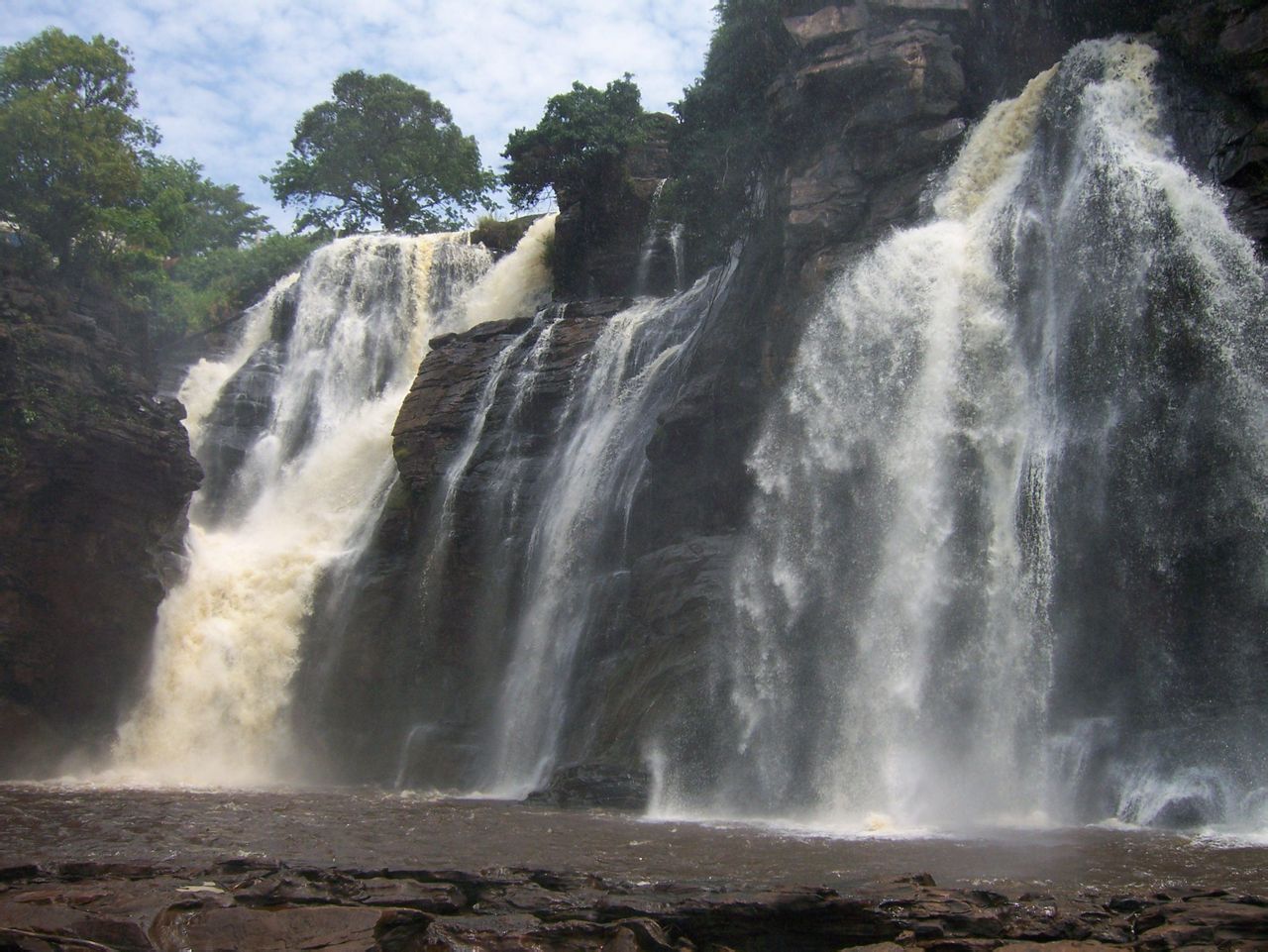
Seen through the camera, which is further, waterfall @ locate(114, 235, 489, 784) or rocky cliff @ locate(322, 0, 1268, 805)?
waterfall @ locate(114, 235, 489, 784)

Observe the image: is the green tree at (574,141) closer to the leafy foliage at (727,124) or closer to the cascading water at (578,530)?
the leafy foliage at (727,124)

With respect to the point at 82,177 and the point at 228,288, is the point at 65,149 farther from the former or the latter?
the point at 228,288

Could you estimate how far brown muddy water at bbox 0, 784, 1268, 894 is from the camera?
10211 mm

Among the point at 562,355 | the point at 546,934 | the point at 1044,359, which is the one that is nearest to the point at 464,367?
the point at 562,355

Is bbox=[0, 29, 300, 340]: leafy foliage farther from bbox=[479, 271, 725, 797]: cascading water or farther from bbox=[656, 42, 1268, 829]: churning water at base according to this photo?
bbox=[656, 42, 1268, 829]: churning water at base

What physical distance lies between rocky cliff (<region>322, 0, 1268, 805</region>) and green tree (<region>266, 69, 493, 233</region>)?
24765 mm

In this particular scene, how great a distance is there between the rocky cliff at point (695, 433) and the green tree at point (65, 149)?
41.9 ft

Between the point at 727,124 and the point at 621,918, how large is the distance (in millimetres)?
22409

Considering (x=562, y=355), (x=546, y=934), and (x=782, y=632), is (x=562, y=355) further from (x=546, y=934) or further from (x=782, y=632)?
(x=546, y=934)

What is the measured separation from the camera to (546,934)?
28.7ft

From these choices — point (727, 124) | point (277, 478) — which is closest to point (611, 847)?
point (727, 124)

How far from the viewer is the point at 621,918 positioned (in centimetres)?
902

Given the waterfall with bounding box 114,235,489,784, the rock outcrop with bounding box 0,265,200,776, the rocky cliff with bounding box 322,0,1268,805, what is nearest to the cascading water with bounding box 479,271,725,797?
the rocky cliff with bounding box 322,0,1268,805

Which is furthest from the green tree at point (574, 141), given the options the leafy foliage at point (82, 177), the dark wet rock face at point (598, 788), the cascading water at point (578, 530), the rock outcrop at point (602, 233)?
the dark wet rock face at point (598, 788)
